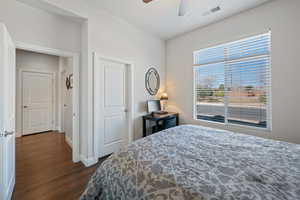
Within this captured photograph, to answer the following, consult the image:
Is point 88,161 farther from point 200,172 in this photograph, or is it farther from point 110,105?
point 200,172

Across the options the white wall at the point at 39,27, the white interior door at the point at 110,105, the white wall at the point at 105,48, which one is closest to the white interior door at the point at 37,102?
the white wall at the point at 39,27

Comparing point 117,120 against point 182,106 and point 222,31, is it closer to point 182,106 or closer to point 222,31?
point 182,106

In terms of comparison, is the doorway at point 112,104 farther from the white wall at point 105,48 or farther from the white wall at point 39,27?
the white wall at point 39,27

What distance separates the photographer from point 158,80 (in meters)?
3.68

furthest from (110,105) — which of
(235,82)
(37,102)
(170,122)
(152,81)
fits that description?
(37,102)

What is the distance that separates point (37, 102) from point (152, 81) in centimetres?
378

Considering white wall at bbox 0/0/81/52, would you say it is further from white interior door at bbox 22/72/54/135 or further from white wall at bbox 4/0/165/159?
white interior door at bbox 22/72/54/135

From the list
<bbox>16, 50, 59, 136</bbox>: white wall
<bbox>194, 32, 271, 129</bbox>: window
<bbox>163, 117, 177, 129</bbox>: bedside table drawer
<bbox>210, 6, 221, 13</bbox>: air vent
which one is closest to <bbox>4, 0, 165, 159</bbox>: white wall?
<bbox>163, 117, 177, 129</bbox>: bedside table drawer

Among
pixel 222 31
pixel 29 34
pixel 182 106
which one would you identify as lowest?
pixel 182 106

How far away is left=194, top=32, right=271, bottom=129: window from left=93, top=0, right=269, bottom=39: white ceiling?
595mm

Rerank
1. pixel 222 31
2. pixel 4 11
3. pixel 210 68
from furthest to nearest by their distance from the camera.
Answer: pixel 210 68
pixel 222 31
pixel 4 11

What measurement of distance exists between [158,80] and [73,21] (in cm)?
224

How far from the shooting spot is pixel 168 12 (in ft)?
8.52

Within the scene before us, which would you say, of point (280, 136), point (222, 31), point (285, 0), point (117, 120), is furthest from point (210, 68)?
point (117, 120)
